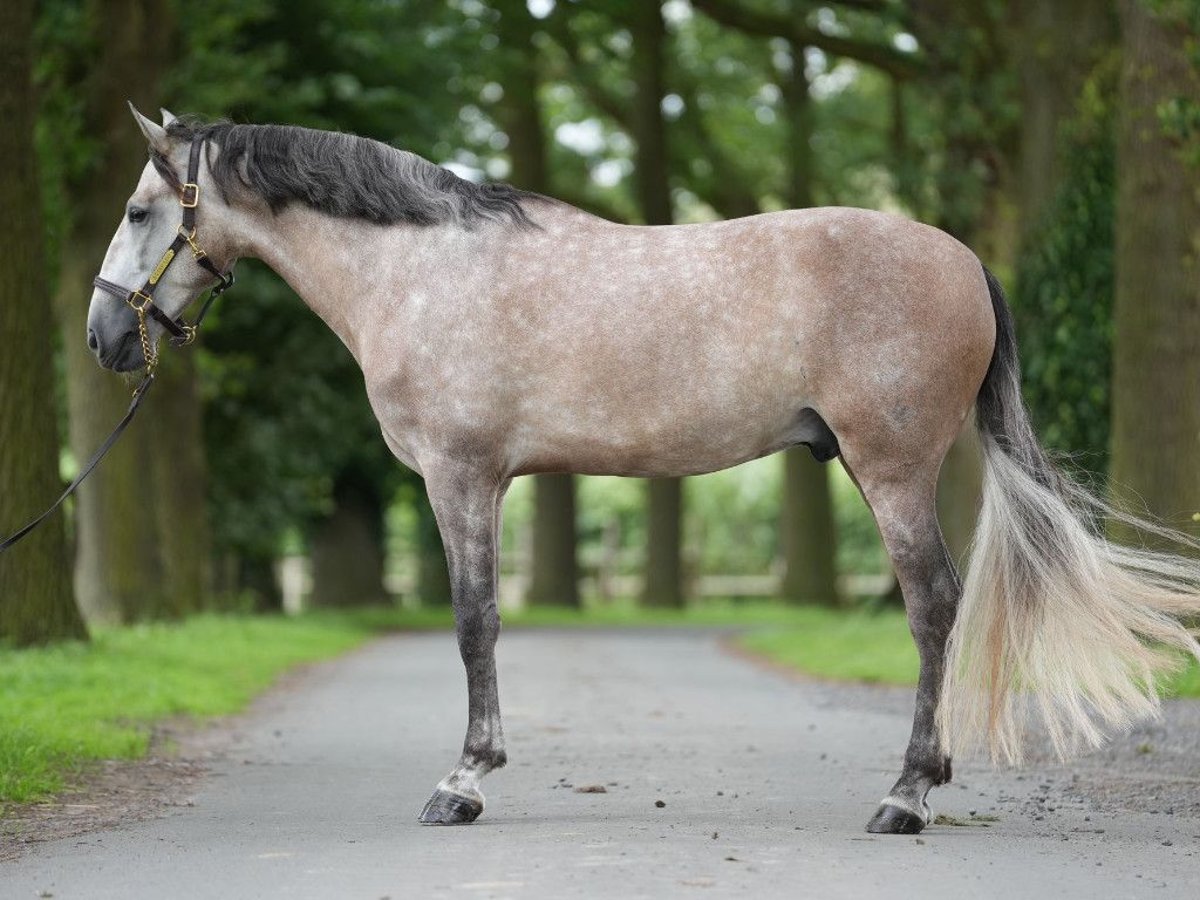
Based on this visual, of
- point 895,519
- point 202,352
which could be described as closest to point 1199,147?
point 895,519

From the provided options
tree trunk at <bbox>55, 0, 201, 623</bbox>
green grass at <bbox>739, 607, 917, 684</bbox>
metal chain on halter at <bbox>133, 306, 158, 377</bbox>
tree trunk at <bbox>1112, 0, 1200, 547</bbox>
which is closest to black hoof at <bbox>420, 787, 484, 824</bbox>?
metal chain on halter at <bbox>133, 306, 158, 377</bbox>

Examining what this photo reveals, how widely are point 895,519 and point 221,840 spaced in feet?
8.71

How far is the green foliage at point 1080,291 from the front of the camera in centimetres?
1680

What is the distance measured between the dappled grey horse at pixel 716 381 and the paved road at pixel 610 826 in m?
0.45

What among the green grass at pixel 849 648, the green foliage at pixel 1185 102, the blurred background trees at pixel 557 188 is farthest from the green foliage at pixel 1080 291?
the green foliage at pixel 1185 102

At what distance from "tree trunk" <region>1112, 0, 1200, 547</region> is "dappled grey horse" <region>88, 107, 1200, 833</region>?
21.7ft

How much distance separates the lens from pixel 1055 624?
6.75m

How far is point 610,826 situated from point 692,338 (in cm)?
181

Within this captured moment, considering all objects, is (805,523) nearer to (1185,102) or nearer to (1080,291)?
(1080,291)

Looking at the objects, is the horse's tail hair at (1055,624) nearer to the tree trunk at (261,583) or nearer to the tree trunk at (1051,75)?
the tree trunk at (1051,75)

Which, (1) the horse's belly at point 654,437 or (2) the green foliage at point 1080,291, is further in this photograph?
(2) the green foliage at point 1080,291

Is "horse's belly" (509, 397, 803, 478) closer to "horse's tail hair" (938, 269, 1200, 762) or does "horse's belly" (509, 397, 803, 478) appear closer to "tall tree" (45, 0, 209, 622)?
"horse's tail hair" (938, 269, 1200, 762)

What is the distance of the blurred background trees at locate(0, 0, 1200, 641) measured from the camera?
13.4 meters

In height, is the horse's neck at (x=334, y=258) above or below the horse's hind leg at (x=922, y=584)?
above
